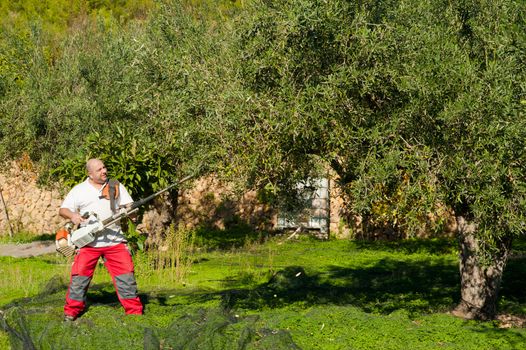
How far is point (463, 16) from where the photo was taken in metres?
11.2

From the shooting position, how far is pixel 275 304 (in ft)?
42.4

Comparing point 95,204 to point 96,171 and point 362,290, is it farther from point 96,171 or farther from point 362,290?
point 362,290

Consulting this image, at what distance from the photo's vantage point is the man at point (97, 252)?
11.2 meters

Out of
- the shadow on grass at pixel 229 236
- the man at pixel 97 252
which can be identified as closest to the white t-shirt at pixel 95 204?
the man at pixel 97 252

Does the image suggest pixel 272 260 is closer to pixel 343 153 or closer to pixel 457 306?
pixel 457 306

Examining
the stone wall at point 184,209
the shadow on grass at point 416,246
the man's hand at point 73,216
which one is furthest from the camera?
the stone wall at point 184,209

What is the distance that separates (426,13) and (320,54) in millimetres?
1439

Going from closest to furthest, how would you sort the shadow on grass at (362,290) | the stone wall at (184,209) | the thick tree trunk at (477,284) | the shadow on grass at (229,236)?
1. the thick tree trunk at (477,284)
2. the shadow on grass at (362,290)
3. the shadow on grass at (229,236)
4. the stone wall at (184,209)

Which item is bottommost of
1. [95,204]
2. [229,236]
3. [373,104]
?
[229,236]

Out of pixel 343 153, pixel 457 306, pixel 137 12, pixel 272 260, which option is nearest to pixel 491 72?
pixel 343 153

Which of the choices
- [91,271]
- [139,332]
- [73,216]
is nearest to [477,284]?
[139,332]

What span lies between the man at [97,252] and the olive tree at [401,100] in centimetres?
206

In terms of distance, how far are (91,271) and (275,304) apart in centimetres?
303

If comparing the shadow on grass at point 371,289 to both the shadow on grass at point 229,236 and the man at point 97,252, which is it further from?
the shadow on grass at point 229,236
